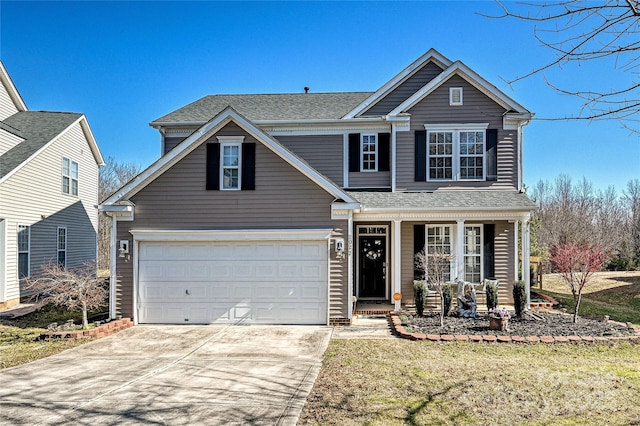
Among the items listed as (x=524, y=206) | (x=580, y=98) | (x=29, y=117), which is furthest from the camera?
(x=29, y=117)

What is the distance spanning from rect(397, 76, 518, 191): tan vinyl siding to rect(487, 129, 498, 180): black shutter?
0.13m

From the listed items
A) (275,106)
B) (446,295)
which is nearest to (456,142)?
(446,295)

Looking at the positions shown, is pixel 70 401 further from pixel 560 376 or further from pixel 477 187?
pixel 477 187

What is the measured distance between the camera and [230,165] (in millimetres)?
11875

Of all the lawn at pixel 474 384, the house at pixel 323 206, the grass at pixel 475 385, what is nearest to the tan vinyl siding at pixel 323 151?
the house at pixel 323 206

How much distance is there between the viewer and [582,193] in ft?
142

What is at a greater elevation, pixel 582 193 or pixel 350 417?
pixel 582 193

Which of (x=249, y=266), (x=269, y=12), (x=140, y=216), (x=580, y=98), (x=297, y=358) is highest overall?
(x=269, y=12)

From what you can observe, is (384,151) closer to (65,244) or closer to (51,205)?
(51,205)

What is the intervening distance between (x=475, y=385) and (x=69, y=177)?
18.0 metres

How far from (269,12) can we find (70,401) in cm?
1020

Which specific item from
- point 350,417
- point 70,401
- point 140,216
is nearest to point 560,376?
point 350,417

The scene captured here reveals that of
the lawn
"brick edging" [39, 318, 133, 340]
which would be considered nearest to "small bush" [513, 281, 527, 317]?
the lawn

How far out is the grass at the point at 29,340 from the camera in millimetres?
8641
